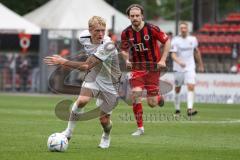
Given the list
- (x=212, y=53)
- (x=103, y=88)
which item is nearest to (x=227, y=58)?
(x=212, y=53)

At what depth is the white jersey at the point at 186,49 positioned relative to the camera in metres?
22.6

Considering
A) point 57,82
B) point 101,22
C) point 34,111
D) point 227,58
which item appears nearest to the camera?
point 101,22

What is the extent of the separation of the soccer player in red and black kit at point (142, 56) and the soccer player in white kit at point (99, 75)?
2.48 m

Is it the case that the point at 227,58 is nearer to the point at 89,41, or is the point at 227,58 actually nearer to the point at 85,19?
the point at 85,19

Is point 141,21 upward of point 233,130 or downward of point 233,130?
upward

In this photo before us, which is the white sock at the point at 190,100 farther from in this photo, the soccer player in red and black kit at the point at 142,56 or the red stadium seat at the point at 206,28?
the red stadium seat at the point at 206,28

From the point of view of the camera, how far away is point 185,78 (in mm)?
22719

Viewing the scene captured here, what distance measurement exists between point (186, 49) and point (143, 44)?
7004 mm

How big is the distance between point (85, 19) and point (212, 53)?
19.6ft

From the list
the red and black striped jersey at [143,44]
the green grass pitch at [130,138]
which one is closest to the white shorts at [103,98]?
the green grass pitch at [130,138]

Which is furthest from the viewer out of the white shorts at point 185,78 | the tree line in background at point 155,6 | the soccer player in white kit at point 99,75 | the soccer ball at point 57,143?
the tree line in background at point 155,6

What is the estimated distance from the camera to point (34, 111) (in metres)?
22.1

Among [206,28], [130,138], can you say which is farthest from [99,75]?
[206,28]

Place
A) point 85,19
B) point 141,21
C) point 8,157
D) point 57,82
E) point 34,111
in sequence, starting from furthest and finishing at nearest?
point 85,19 < point 57,82 < point 34,111 < point 141,21 < point 8,157
